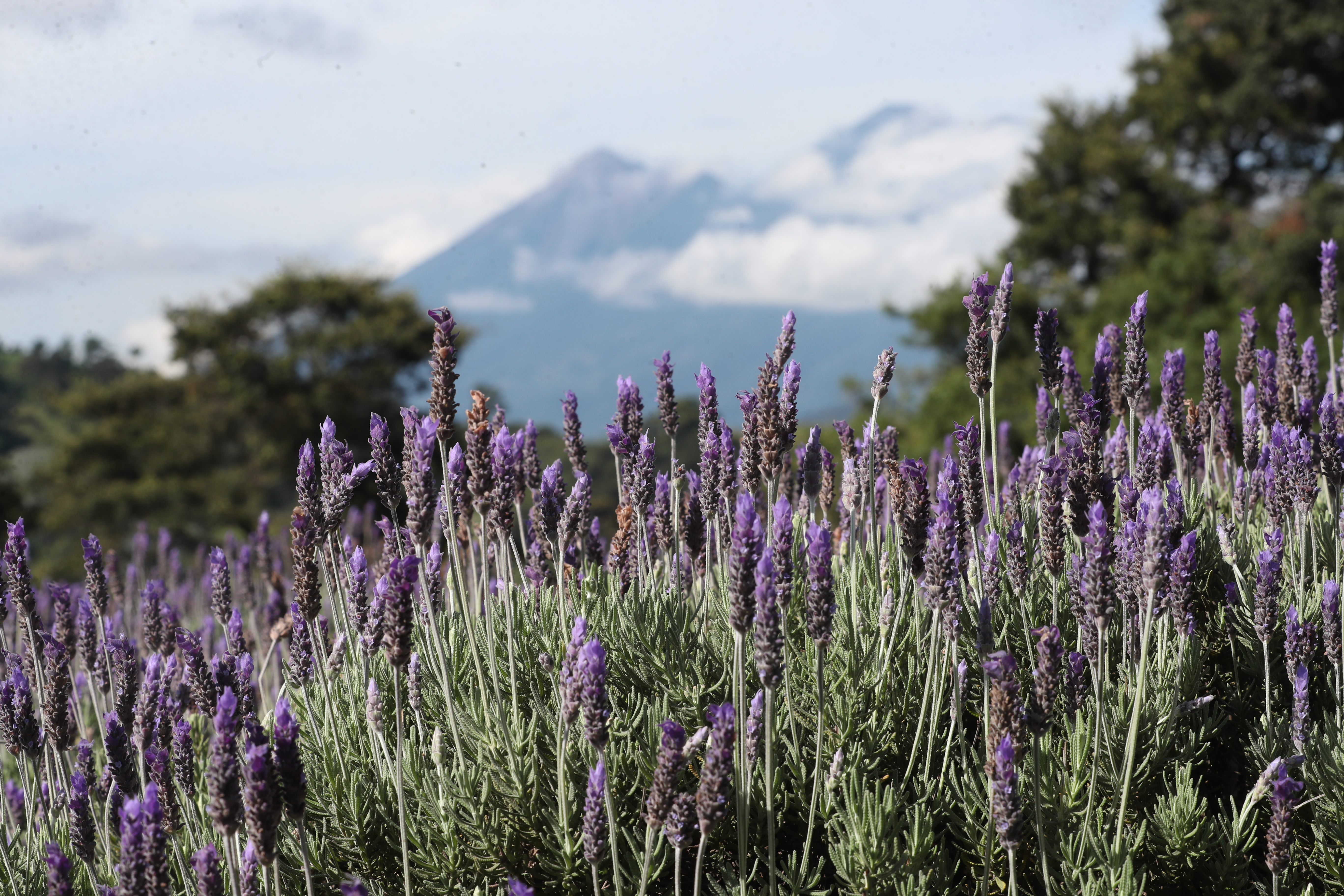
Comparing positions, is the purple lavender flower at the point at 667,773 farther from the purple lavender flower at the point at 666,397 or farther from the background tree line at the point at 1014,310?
the background tree line at the point at 1014,310

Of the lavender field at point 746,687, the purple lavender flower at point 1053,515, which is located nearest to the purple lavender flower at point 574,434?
the lavender field at point 746,687

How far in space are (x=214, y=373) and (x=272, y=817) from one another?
2111 cm

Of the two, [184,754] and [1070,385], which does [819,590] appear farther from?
[1070,385]

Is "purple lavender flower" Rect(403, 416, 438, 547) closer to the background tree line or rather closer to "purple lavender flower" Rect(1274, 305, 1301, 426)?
"purple lavender flower" Rect(1274, 305, 1301, 426)

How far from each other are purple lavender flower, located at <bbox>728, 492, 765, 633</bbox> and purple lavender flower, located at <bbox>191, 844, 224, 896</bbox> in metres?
0.95

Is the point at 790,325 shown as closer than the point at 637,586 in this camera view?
Yes

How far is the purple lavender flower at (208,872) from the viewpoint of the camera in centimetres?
166

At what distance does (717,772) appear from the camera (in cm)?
170

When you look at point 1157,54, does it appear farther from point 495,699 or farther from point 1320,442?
point 495,699

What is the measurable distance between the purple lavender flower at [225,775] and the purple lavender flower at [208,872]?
4cm

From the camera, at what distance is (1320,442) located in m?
2.56

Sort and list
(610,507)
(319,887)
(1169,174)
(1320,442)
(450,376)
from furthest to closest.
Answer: (1169,174)
(610,507)
(1320,442)
(319,887)
(450,376)

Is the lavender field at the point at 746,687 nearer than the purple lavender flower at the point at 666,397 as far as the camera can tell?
Yes

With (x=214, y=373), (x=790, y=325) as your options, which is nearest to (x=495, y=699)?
(x=790, y=325)
